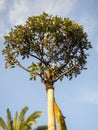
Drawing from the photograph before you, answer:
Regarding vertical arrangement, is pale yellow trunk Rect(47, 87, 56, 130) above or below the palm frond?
below

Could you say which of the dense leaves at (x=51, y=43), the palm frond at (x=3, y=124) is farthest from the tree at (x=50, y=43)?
the palm frond at (x=3, y=124)

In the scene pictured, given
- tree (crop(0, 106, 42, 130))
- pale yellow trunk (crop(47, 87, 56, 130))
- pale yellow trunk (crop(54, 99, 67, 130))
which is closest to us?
pale yellow trunk (crop(47, 87, 56, 130))

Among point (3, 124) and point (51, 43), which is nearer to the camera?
point (51, 43)

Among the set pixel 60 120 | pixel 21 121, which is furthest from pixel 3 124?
A: pixel 60 120

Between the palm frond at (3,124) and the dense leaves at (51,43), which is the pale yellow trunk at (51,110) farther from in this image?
the palm frond at (3,124)

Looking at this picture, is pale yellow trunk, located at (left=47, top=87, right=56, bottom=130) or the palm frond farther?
the palm frond

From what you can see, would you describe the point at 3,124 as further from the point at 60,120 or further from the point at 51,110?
the point at 51,110

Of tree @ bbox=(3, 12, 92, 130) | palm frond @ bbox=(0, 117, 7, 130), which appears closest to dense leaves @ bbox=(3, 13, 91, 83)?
tree @ bbox=(3, 12, 92, 130)

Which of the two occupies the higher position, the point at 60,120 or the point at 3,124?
the point at 3,124

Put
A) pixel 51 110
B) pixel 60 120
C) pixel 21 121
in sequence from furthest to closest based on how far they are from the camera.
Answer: pixel 21 121 → pixel 60 120 → pixel 51 110

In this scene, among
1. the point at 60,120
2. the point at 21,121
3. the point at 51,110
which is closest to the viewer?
the point at 51,110

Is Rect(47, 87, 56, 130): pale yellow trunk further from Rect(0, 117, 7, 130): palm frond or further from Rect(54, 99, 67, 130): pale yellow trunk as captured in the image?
Rect(0, 117, 7, 130): palm frond

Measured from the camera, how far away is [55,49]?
25.8 m

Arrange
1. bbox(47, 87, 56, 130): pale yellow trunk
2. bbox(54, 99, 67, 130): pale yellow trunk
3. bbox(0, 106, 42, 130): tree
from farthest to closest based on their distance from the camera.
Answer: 1. bbox(0, 106, 42, 130): tree
2. bbox(54, 99, 67, 130): pale yellow trunk
3. bbox(47, 87, 56, 130): pale yellow trunk
